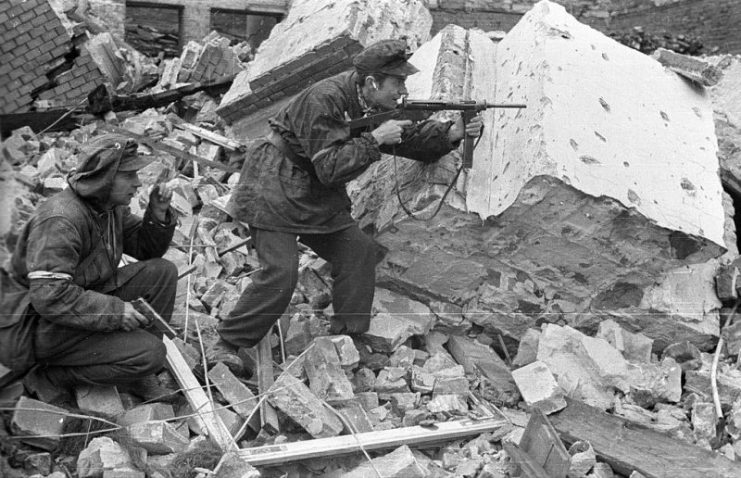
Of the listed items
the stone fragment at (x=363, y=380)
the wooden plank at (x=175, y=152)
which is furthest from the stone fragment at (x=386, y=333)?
the wooden plank at (x=175, y=152)

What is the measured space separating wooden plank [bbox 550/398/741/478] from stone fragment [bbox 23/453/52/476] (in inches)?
92.4

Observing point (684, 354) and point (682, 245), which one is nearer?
point (682, 245)

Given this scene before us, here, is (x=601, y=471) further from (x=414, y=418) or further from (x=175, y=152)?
(x=175, y=152)

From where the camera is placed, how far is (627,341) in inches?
196

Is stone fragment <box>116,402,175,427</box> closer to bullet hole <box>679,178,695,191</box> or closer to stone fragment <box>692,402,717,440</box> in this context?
stone fragment <box>692,402,717,440</box>

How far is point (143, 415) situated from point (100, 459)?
0.34m

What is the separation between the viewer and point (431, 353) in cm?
487

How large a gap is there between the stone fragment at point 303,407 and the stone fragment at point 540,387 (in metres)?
1.02

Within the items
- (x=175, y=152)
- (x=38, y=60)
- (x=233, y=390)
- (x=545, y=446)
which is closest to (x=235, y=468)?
(x=233, y=390)

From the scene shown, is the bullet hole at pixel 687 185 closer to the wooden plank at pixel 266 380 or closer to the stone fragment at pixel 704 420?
the stone fragment at pixel 704 420

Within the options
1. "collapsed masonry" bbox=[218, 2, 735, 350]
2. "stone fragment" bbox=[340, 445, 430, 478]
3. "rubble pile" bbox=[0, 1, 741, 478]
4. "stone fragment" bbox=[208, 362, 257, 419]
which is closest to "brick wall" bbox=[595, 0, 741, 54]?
"rubble pile" bbox=[0, 1, 741, 478]

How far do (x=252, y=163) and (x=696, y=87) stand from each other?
319 centimetres

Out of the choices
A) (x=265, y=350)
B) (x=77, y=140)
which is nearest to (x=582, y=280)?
(x=265, y=350)

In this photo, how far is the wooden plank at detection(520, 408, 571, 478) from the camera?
3.74 metres
